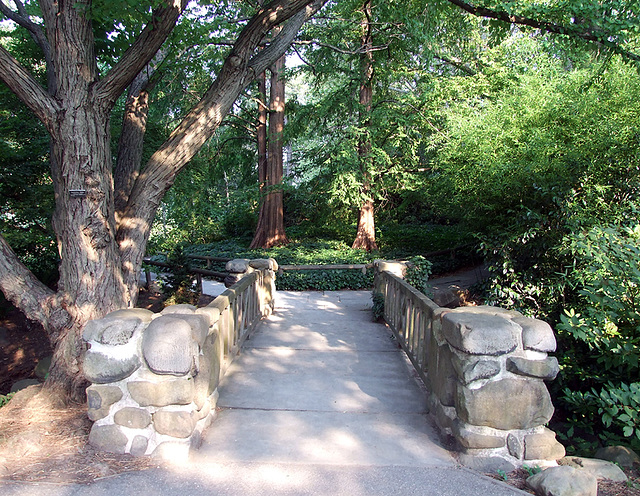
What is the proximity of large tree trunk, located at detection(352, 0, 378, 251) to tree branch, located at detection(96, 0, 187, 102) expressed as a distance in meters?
8.22

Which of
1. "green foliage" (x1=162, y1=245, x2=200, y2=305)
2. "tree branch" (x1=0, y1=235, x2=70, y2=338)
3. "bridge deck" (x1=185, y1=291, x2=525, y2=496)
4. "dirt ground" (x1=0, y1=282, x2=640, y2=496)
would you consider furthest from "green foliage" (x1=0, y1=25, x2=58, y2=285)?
Result: "bridge deck" (x1=185, y1=291, x2=525, y2=496)

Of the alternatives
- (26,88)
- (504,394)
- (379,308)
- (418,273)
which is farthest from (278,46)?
(504,394)

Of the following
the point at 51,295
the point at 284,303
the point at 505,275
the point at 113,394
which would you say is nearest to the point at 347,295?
the point at 284,303

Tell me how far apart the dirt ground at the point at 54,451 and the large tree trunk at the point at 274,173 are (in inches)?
438

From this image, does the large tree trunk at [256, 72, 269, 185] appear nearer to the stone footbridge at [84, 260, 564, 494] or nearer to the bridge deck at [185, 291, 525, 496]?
the bridge deck at [185, 291, 525, 496]

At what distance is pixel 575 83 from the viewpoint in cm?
726

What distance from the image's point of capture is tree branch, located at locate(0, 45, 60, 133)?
4.36m

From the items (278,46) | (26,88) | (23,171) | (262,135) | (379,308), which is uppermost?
(262,135)

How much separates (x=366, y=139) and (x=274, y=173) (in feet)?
13.1

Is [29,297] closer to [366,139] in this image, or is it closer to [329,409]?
[329,409]

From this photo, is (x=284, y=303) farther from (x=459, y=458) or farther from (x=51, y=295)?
(x=459, y=458)

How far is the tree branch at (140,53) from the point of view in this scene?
185 inches

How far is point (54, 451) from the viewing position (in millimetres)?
3270

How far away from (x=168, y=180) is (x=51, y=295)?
1.71 meters
